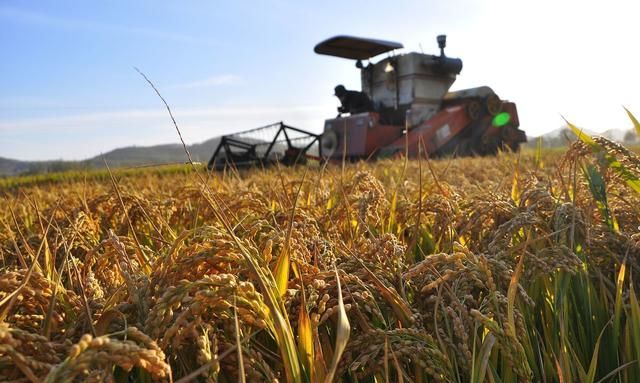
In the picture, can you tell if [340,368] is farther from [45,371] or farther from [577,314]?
[577,314]

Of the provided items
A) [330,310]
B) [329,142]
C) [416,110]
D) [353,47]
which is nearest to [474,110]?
[416,110]

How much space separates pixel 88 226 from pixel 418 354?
1.40m

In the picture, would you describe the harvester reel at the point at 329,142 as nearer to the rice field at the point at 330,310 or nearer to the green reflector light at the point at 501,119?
the green reflector light at the point at 501,119

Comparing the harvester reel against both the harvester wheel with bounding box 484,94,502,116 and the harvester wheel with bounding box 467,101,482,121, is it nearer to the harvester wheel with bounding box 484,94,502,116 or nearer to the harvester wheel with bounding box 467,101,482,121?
the harvester wheel with bounding box 467,101,482,121

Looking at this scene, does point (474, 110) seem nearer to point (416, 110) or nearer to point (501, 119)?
point (501, 119)

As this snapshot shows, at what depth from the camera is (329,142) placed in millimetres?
10406

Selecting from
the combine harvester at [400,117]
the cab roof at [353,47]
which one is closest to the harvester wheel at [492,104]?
the combine harvester at [400,117]

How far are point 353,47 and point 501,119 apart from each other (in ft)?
13.3

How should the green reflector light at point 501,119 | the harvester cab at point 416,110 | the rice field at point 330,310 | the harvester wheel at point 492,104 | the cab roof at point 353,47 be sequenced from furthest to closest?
1. the green reflector light at point 501,119
2. the harvester wheel at point 492,104
3. the cab roof at point 353,47
4. the harvester cab at point 416,110
5. the rice field at point 330,310

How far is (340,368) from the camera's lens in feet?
2.49

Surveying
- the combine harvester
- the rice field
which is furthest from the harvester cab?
the rice field

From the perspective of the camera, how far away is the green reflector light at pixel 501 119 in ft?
36.1

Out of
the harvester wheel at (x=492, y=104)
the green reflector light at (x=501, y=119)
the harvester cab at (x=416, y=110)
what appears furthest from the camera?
the green reflector light at (x=501, y=119)

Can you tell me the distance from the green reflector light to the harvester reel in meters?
3.94
